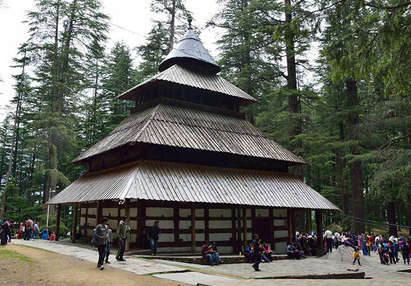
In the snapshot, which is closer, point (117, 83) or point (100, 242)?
point (100, 242)

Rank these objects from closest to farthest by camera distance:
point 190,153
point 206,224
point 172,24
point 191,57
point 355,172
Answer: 1. point 206,224
2. point 190,153
3. point 191,57
4. point 355,172
5. point 172,24

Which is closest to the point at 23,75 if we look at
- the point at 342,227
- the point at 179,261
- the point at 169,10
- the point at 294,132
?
the point at 169,10

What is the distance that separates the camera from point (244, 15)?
104ft

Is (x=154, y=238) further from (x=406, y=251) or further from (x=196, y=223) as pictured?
(x=406, y=251)

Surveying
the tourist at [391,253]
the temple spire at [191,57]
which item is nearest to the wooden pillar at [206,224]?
the temple spire at [191,57]

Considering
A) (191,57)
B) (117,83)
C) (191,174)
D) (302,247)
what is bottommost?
(302,247)

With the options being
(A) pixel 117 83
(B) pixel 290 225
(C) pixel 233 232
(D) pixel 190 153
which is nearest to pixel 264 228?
(B) pixel 290 225

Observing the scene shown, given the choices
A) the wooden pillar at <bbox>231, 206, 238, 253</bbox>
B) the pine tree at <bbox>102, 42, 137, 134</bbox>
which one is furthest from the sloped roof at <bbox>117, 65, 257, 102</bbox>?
the pine tree at <bbox>102, 42, 137, 134</bbox>

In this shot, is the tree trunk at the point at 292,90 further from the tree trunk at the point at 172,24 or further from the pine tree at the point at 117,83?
the pine tree at the point at 117,83

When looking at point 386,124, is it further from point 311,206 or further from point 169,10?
point 169,10

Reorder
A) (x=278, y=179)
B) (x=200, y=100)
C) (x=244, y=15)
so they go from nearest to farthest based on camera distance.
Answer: (x=278, y=179)
(x=200, y=100)
(x=244, y=15)

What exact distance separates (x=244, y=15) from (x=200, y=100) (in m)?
13.1

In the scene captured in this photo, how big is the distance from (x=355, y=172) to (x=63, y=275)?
970 inches

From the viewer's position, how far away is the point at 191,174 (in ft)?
59.1
